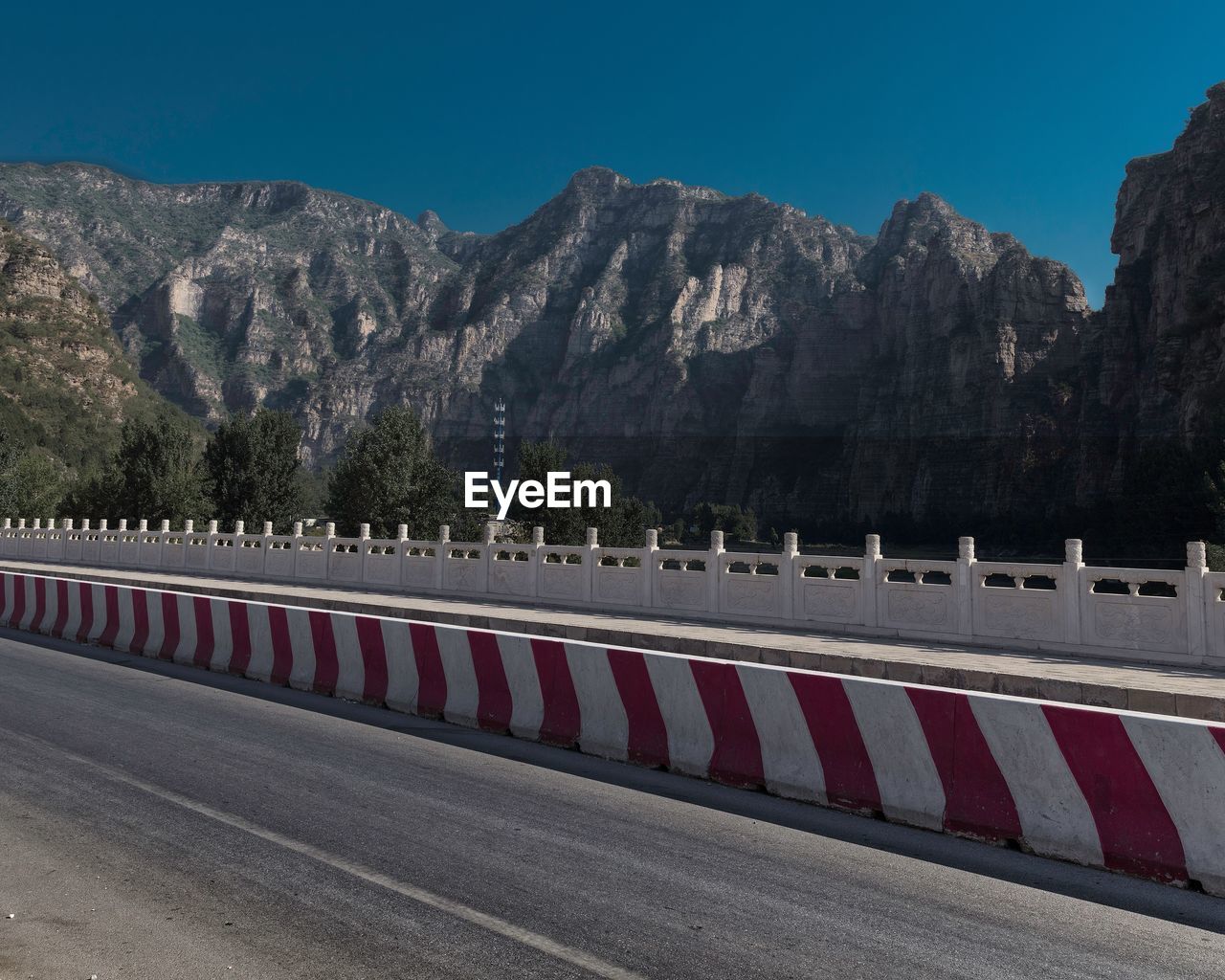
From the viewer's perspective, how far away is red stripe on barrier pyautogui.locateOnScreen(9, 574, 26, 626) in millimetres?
16938

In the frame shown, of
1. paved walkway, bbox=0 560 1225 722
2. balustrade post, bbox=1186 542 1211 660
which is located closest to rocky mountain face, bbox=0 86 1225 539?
balustrade post, bbox=1186 542 1211 660

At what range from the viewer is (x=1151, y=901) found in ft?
15.8

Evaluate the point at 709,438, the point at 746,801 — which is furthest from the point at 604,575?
the point at 709,438

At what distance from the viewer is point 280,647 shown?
11070 mm

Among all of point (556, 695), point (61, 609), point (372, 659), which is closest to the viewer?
point (556, 695)

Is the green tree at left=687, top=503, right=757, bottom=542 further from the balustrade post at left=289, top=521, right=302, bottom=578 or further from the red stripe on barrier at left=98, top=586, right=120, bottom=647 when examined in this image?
the red stripe on barrier at left=98, top=586, right=120, bottom=647

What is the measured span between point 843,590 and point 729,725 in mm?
9023

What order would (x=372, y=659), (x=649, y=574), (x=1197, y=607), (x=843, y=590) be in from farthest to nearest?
(x=649, y=574)
(x=843, y=590)
(x=1197, y=607)
(x=372, y=659)

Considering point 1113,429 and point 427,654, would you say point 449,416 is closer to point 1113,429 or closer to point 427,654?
point 1113,429

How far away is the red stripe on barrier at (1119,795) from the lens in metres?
5.07

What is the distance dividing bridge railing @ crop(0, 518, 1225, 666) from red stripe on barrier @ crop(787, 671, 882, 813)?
24.3ft

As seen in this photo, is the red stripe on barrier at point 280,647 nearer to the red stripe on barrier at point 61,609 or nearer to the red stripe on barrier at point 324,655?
the red stripe on barrier at point 324,655

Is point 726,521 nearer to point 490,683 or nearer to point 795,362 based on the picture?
point 795,362

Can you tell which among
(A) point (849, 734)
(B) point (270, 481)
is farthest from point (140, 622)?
(B) point (270, 481)
